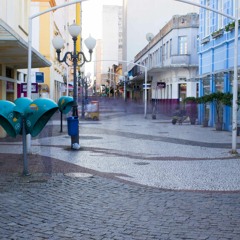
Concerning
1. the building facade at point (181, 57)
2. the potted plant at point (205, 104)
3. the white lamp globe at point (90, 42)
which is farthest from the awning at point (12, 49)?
the building facade at point (181, 57)

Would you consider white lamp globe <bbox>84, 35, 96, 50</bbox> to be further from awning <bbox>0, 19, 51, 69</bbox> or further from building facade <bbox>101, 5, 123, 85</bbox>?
building facade <bbox>101, 5, 123, 85</bbox>

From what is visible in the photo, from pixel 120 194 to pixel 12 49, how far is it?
8878mm

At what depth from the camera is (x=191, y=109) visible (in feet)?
107

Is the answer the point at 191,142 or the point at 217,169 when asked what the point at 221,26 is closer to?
the point at 191,142

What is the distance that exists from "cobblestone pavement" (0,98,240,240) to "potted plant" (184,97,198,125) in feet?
51.7

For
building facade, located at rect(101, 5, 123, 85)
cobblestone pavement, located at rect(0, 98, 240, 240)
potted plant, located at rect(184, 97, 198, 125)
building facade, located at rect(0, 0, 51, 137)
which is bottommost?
cobblestone pavement, located at rect(0, 98, 240, 240)

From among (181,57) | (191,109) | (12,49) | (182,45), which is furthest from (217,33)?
(182,45)

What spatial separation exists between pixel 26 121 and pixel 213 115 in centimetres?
1935

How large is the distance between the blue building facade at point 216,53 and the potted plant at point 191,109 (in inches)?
19.7

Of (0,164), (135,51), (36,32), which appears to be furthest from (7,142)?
(135,51)

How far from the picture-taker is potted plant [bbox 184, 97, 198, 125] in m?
32.0

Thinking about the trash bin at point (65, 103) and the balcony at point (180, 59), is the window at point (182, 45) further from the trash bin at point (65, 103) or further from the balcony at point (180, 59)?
the trash bin at point (65, 103)

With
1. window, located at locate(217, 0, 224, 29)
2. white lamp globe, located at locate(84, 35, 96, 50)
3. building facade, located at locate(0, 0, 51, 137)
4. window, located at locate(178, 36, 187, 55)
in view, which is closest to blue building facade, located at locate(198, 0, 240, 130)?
window, located at locate(217, 0, 224, 29)

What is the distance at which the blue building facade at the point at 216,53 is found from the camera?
24.6 meters
